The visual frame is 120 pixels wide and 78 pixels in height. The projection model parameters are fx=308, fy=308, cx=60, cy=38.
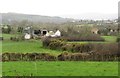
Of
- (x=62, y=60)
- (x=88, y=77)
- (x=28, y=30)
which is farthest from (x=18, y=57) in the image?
(x=28, y=30)

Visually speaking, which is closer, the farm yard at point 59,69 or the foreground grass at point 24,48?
the farm yard at point 59,69

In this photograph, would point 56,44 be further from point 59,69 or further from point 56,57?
point 59,69

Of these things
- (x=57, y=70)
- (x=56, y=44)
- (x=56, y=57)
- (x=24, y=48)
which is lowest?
(x=24, y=48)

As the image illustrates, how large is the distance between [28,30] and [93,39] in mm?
30236

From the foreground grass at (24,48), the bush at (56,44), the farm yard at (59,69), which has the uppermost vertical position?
the farm yard at (59,69)

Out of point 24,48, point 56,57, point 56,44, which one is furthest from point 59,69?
point 24,48

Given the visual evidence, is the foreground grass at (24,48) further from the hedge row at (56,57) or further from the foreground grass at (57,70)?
the foreground grass at (57,70)

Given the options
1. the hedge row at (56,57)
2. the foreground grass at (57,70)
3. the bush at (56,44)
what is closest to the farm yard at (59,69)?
the foreground grass at (57,70)

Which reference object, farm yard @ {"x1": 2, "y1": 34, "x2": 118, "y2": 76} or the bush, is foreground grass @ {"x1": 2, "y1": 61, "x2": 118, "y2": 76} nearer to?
farm yard @ {"x1": 2, "y1": 34, "x2": 118, "y2": 76}

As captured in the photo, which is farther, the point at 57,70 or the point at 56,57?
the point at 56,57

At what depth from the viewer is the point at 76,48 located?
4522 cm

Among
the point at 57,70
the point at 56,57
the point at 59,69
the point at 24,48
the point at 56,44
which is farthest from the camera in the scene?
the point at 24,48

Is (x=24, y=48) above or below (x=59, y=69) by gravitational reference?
below

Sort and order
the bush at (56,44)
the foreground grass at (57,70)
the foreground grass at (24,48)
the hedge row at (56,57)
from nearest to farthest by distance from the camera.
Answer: the foreground grass at (57,70) < the hedge row at (56,57) < the foreground grass at (24,48) < the bush at (56,44)
